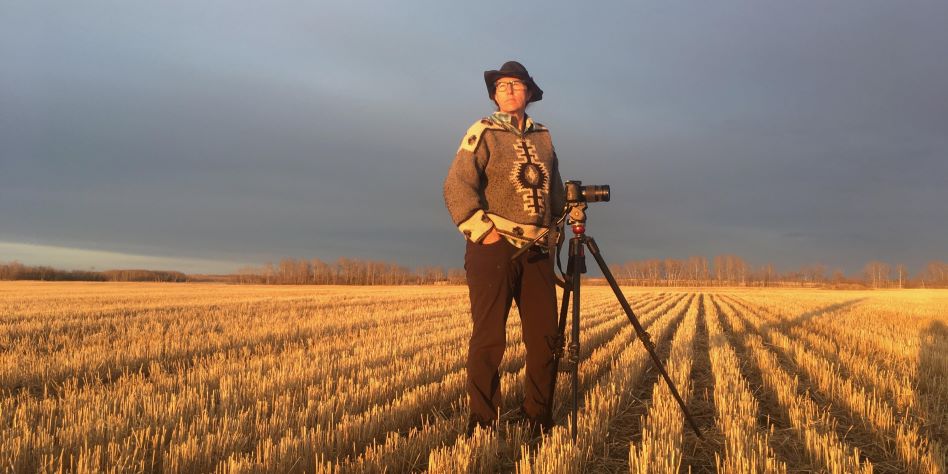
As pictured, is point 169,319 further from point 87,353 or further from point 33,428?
point 33,428

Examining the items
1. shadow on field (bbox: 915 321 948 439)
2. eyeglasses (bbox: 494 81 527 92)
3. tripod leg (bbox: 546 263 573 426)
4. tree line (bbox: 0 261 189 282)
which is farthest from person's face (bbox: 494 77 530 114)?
tree line (bbox: 0 261 189 282)

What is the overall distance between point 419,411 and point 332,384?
129 centimetres

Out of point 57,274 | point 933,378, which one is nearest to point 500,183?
point 933,378

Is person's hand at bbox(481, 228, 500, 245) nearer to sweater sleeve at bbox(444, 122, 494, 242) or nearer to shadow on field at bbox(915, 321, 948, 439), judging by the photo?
sweater sleeve at bbox(444, 122, 494, 242)

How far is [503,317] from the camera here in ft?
11.1

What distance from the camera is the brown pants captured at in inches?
132

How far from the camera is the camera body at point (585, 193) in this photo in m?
3.08

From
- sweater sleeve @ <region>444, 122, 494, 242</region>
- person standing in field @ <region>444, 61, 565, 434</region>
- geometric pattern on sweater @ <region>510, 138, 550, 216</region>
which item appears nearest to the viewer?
sweater sleeve @ <region>444, 122, 494, 242</region>

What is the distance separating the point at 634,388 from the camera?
5023 millimetres

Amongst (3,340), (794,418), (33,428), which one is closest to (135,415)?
(33,428)

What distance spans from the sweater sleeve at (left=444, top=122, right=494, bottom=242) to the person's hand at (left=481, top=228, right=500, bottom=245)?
4 cm

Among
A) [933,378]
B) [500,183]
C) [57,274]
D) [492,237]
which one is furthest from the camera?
[57,274]

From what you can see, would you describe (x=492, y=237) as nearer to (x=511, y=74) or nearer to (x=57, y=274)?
(x=511, y=74)

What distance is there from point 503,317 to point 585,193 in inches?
40.3
